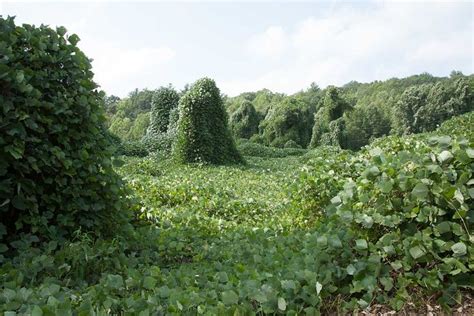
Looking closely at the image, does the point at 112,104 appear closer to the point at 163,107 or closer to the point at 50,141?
the point at 163,107

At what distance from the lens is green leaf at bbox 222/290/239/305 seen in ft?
7.34

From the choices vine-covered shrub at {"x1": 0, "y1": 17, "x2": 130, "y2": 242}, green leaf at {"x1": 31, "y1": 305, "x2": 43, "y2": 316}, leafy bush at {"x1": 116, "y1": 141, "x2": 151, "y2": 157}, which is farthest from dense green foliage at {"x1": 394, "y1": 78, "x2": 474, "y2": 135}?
green leaf at {"x1": 31, "y1": 305, "x2": 43, "y2": 316}

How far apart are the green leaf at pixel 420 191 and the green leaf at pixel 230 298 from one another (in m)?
1.37

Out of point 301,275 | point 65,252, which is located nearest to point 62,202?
point 65,252

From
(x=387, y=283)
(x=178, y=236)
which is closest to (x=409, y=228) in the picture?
(x=387, y=283)

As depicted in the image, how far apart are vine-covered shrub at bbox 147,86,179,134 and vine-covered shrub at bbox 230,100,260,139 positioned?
21257 millimetres

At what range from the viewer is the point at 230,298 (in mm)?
2242

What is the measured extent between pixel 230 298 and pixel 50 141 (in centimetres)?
203

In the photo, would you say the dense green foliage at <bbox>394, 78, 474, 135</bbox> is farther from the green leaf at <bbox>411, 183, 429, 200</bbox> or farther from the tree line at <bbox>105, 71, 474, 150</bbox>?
the green leaf at <bbox>411, 183, 429, 200</bbox>

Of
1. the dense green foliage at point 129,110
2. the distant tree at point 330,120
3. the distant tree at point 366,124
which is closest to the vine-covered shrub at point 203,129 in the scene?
the distant tree at point 330,120

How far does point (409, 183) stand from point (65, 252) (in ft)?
7.75

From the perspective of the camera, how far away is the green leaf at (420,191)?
2850 millimetres

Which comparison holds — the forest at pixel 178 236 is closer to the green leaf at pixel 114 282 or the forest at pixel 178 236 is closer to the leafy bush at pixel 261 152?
the green leaf at pixel 114 282

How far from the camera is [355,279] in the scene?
2.62 meters
